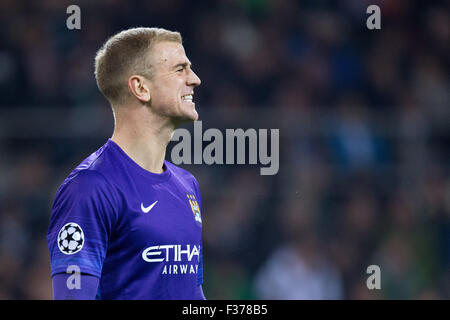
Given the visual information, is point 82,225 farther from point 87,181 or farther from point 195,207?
point 195,207

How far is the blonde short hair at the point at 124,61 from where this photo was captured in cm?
371

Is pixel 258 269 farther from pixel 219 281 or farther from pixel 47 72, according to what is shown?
pixel 47 72

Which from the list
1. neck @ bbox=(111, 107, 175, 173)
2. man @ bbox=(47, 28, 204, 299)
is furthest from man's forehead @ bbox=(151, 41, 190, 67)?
neck @ bbox=(111, 107, 175, 173)

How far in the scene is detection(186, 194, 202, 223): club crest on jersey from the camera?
3.73m

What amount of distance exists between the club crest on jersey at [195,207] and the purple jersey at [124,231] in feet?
0.15

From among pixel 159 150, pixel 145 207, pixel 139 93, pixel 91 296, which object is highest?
pixel 139 93

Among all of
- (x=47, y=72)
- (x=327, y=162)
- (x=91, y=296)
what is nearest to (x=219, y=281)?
(x=327, y=162)

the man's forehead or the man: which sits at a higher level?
the man's forehead

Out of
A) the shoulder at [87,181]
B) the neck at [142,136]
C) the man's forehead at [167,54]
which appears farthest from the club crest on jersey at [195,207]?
the man's forehead at [167,54]

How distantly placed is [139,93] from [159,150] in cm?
29

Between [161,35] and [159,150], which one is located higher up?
[161,35]

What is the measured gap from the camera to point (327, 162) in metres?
7.96

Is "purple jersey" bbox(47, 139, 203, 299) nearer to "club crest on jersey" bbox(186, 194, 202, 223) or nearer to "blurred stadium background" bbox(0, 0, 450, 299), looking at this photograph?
"club crest on jersey" bbox(186, 194, 202, 223)

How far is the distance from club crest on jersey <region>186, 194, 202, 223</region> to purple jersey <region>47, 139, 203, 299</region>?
0.15ft
